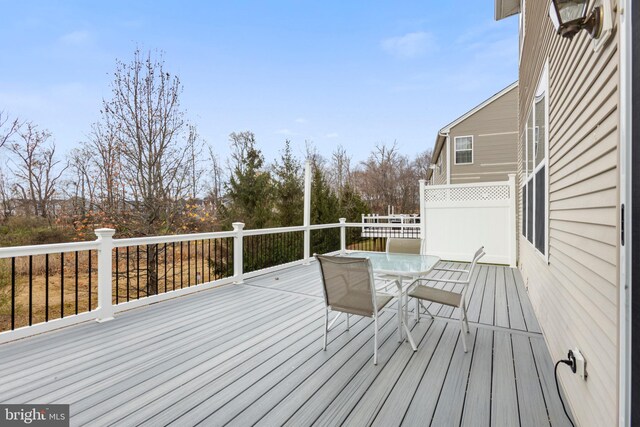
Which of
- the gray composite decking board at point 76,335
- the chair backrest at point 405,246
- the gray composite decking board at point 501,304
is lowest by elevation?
the gray composite decking board at point 501,304

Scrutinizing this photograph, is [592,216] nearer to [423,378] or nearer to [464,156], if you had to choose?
[423,378]

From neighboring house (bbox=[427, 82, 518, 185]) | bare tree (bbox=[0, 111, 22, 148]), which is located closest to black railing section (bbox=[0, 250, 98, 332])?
bare tree (bbox=[0, 111, 22, 148])

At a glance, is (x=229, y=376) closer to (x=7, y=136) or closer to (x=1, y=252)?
(x=1, y=252)

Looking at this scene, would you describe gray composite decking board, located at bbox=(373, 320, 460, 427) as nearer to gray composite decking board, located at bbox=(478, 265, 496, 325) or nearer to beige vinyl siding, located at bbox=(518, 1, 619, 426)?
gray composite decking board, located at bbox=(478, 265, 496, 325)

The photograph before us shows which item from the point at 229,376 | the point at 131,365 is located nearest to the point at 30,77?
the point at 131,365

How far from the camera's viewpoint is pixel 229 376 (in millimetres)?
2215

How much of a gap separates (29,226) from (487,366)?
13.6m

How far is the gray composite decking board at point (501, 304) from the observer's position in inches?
132

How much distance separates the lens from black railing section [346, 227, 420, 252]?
322 inches

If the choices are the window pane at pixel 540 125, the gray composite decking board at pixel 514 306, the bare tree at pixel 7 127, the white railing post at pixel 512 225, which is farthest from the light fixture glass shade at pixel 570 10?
the bare tree at pixel 7 127

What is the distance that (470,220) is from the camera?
684 cm

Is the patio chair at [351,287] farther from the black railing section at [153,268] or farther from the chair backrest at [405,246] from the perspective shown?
the black railing section at [153,268]

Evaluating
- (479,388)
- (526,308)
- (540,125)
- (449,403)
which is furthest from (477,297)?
(449,403)

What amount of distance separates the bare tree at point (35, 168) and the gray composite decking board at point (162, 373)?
1153 cm
